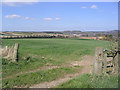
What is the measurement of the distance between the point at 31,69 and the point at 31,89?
312cm

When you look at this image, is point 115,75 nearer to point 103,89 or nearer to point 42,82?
point 103,89

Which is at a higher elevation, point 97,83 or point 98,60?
point 98,60

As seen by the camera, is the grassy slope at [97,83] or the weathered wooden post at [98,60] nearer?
the grassy slope at [97,83]

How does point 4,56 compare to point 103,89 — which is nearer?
point 103,89

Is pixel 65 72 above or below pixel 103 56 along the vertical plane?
below

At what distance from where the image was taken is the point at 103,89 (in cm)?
569

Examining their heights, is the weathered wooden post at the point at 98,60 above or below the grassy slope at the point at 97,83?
above

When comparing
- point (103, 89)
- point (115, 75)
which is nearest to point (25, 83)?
point (103, 89)

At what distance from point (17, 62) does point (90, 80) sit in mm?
5764

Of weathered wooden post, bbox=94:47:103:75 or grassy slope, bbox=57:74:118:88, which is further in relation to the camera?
weathered wooden post, bbox=94:47:103:75

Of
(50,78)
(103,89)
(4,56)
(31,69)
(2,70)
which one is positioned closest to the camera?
(103,89)

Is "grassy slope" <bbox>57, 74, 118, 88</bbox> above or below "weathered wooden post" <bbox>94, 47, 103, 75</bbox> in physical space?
below

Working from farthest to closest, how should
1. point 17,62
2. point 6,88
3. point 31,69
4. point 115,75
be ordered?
point 17,62
point 31,69
point 115,75
point 6,88

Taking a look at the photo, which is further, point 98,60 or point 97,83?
point 98,60
